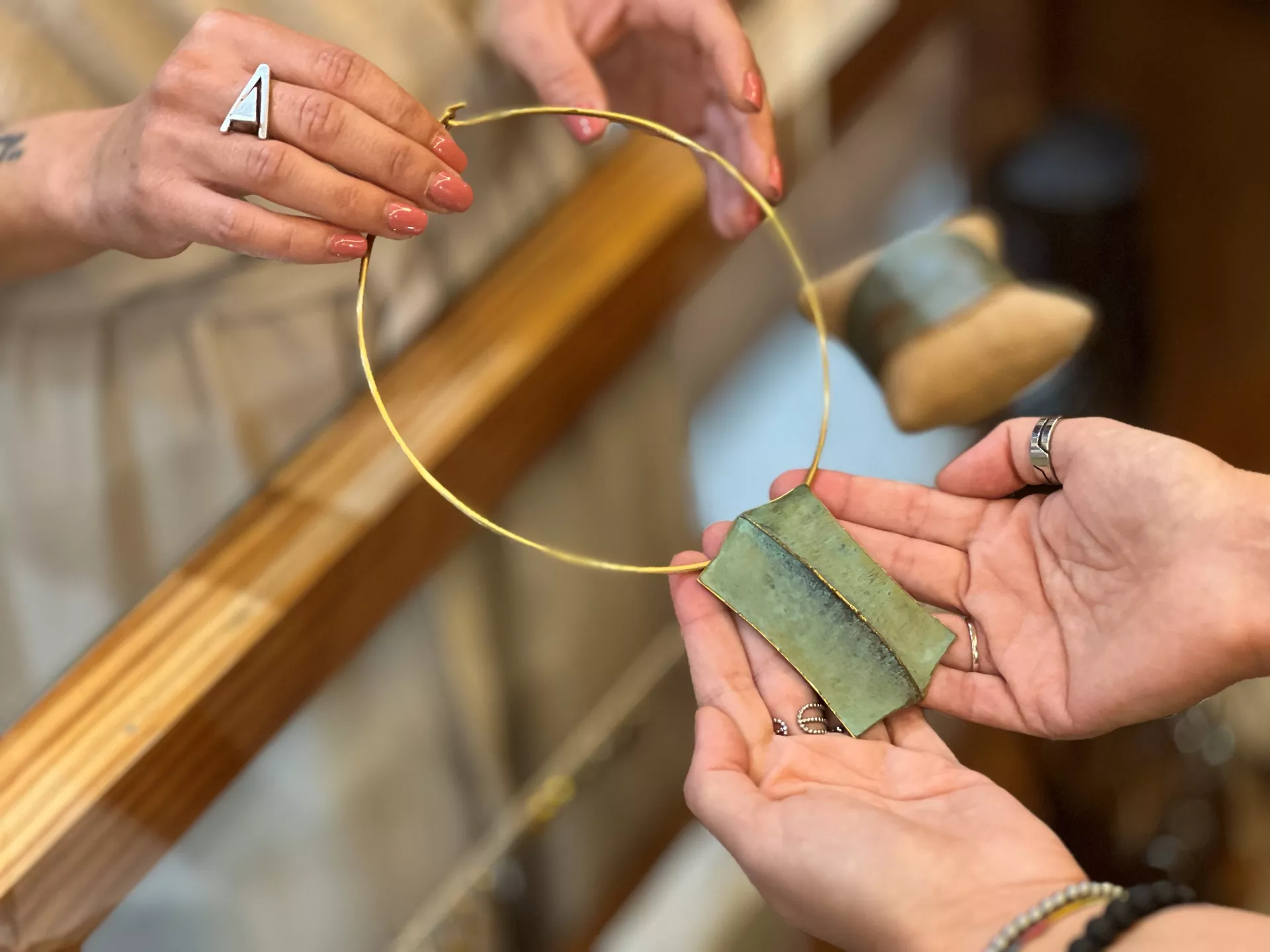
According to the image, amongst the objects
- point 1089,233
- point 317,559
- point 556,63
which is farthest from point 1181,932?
point 1089,233

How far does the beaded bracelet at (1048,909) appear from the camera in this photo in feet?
1.42

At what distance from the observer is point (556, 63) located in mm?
685

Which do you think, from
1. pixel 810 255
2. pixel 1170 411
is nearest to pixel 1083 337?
pixel 1170 411

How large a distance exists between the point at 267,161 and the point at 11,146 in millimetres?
189

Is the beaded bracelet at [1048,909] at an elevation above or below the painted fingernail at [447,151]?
below

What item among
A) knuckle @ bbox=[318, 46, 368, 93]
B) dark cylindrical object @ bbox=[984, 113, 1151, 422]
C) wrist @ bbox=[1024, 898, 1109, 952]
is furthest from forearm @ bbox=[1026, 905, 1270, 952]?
knuckle @ bbox=[318, 46, 368, 93]

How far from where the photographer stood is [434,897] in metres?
0.80

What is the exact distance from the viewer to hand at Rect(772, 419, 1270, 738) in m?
0.52

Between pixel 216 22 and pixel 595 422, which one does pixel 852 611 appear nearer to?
pixel 595 422

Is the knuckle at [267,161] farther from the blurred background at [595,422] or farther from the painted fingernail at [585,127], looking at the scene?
the painted fingernail at [585,127]

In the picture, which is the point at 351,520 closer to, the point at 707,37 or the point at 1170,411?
the point at 707,37

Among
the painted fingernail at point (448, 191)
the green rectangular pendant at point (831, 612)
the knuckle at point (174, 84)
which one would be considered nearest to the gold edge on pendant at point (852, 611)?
the green rectangular pendant at point (831, 612)

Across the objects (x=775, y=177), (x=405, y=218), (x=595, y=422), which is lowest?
(x=595, y=422)

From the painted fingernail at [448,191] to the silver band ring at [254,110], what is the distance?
0.09 m
